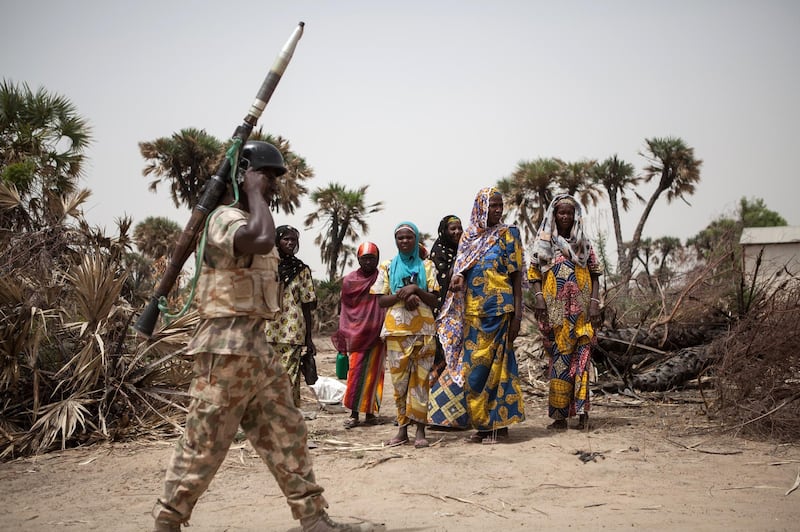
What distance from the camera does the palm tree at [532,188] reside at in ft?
74.2

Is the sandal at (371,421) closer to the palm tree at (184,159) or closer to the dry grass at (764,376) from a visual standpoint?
the dry grass at (764,376)

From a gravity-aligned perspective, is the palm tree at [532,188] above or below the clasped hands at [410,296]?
above

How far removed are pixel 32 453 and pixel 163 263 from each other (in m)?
6.36

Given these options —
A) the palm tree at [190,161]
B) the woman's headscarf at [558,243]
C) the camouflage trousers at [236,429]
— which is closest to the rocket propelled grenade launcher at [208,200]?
the camouflage trousers at [236,429]

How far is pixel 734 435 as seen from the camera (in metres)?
4.94

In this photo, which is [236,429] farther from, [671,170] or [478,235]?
[671,170]

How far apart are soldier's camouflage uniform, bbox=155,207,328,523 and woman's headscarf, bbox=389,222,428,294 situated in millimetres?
2418

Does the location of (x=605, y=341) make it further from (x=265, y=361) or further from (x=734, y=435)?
(x=265, y=361)

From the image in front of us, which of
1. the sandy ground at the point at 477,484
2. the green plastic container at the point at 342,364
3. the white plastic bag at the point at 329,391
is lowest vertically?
the sandy ground at the point at 477,484

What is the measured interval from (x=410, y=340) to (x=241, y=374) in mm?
2596

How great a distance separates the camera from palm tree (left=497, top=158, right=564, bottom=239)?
22.6 metres

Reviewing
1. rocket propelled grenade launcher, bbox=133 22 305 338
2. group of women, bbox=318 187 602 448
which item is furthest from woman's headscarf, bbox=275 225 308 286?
rocket propelled grenade launcher, bbox=133 22 305 338

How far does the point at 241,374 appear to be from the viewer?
286 cm

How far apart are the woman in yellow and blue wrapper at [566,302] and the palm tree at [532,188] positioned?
672 inches
